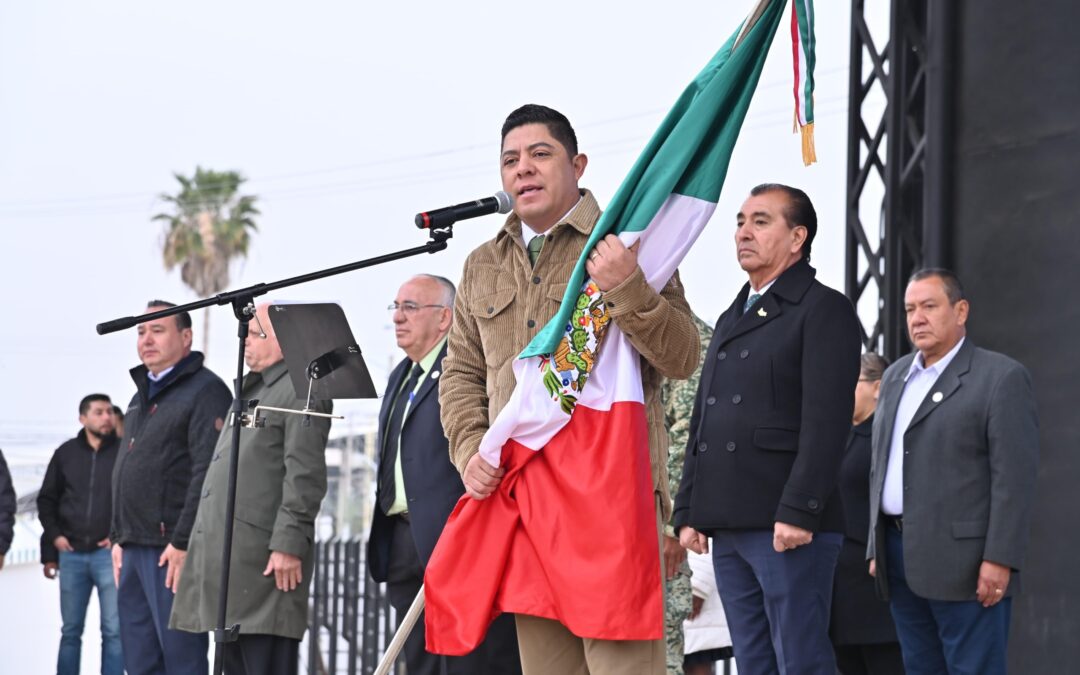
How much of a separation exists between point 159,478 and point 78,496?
2.37 metres

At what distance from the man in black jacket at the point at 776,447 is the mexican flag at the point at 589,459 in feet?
2.70

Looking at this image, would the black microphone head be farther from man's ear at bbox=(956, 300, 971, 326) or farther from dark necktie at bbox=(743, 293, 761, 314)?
man's ear at bbox=(956, 300, 971, 326)

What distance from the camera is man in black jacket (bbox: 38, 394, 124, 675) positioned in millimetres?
7443

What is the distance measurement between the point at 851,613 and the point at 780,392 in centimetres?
176

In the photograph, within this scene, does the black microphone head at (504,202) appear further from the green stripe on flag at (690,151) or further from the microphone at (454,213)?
the green stripe on flag at (690,151)

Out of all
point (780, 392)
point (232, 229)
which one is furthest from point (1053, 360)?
point (232, 229)

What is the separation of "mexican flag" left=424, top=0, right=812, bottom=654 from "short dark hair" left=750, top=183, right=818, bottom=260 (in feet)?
2.92

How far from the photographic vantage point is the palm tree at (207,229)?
3531 cm

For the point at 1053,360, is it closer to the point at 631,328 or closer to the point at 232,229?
the point at 631,328

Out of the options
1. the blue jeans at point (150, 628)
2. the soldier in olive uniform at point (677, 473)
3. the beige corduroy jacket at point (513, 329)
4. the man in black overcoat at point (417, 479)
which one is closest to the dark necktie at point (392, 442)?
the man in black overcoat at point (417, 479)

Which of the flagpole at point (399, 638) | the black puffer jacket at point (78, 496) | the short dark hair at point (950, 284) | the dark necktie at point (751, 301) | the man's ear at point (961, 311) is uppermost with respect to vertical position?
the short dark hair at point (950, 284)

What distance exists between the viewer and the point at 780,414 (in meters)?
3.46

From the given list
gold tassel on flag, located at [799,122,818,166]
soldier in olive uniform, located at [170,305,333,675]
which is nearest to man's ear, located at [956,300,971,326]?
gold tassel on flag, located at [799,122,818,166]

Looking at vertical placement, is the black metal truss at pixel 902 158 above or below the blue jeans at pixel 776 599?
above
